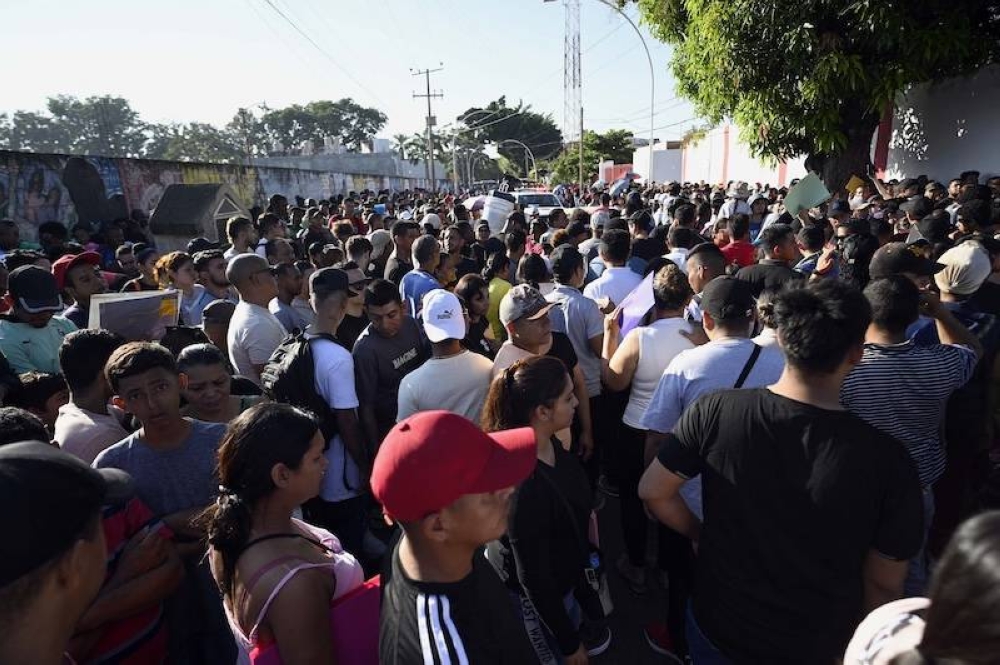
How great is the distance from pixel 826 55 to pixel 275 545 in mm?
10855

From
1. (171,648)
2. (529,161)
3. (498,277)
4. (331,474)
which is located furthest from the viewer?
(529,161)

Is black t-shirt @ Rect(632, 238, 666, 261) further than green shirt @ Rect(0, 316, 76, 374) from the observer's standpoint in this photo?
Yes

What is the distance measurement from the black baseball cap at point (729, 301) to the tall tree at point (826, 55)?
342 inches

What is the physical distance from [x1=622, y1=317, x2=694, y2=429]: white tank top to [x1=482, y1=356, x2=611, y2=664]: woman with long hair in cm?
102

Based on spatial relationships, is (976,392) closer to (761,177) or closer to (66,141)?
(761,177)

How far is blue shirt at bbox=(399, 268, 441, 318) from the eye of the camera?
4.83 metres

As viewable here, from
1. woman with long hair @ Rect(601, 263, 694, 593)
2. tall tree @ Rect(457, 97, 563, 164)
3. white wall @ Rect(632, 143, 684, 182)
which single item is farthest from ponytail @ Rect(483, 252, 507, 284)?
tall tree @ Rect(457, 97, 563, 164)

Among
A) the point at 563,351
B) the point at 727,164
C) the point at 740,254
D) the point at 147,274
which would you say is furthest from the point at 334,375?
the point at 727,164

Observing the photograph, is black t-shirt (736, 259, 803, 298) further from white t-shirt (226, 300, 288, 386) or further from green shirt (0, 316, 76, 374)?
green shirt (0, 316, 76, 374)

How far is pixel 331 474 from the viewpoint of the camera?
10.6ft

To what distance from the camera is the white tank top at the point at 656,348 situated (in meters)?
3.07

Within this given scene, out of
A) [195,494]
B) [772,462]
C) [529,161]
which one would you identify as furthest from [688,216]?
[529,161]

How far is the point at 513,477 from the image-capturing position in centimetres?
144

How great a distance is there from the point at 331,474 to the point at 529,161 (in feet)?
253
